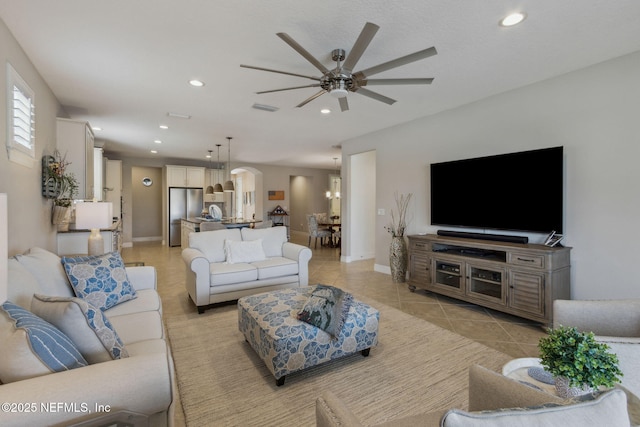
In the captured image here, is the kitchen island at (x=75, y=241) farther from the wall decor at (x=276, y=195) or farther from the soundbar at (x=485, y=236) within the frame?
the wall decor at (x=276, y=195)

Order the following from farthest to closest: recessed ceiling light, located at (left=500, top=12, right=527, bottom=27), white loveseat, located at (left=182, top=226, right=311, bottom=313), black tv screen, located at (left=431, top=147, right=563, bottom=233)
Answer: white loveseat, located at (left=182, top=226, right=311, bottom=313) → black tv screen, located at (left=431, top=147, right=563, bottom=233) → recessed ceiling light, located at (left=500, top=12, right=527, bottom=27)

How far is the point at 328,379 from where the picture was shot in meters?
A: 2.16

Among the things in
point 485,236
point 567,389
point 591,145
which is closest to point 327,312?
point 567,389

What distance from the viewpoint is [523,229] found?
3387mm

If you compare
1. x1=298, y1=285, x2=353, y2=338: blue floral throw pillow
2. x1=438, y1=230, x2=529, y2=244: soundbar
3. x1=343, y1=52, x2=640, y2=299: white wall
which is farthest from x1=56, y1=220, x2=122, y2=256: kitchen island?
x1=343, y1=52, x2=640, y2=299: white wall

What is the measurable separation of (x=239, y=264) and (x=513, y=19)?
144 inches

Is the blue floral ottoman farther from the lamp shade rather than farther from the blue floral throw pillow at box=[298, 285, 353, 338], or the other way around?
the lamp shade

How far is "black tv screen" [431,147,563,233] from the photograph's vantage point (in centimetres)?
316

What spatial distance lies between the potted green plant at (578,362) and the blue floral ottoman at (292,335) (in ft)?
4.36

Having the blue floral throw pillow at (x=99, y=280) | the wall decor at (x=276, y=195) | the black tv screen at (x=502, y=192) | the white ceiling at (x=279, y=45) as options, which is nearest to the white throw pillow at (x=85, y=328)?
the blue floral throw pillow at (x=99, y=280)

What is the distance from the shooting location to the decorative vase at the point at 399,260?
15.6 ft

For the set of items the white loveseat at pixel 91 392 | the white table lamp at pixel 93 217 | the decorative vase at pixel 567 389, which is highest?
the white table lamp at pixel 93 217

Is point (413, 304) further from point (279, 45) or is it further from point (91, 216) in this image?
point (91, 216)

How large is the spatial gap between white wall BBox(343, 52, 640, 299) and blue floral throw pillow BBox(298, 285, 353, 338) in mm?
2624
